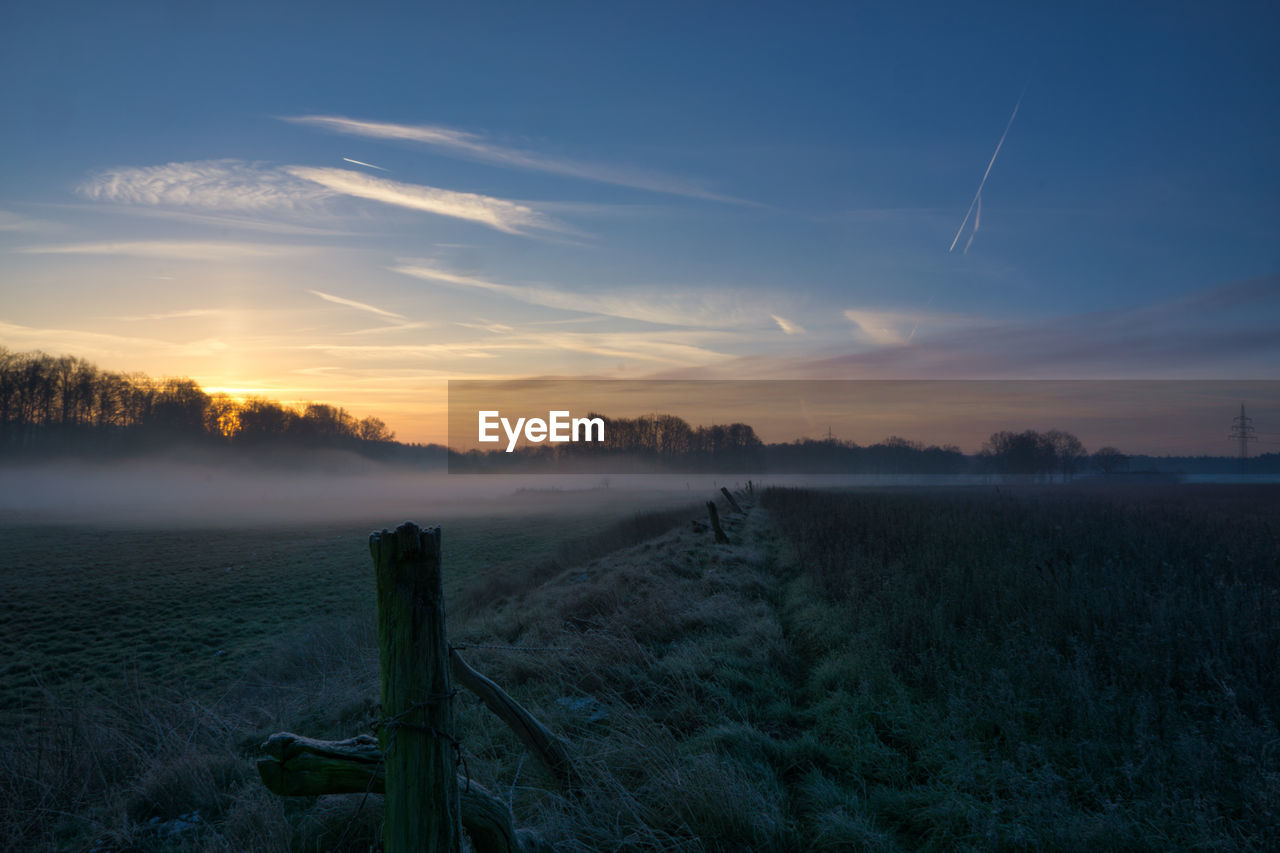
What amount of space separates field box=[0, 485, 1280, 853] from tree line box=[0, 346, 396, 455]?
79515 millimetres

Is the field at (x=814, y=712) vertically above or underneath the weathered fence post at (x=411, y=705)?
underneath

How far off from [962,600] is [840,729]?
3.51 meters

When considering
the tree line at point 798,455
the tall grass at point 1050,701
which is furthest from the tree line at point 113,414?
the tall grass at point 1050,701

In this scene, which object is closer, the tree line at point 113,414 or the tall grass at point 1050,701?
the tall grass at point 1050,701

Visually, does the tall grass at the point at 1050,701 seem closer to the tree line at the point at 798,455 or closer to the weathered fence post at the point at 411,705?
the weathered fence post at the point at 411,705

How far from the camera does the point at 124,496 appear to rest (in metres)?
63.8

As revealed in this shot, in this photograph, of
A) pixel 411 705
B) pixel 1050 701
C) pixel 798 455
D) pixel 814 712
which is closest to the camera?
pixel 411 705

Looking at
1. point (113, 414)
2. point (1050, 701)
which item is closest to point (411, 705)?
point (1050, 701)

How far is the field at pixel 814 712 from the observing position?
13.3 feet

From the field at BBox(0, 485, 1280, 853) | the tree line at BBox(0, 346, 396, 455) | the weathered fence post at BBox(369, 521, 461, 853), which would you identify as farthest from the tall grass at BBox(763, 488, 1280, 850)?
the tree line at BBox(0, 346, 396, 455)

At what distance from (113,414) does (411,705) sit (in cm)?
10128

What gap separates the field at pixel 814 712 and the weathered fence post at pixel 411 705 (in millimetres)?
1684

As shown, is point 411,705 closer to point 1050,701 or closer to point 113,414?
point 1050,701

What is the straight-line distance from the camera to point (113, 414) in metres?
77.1
